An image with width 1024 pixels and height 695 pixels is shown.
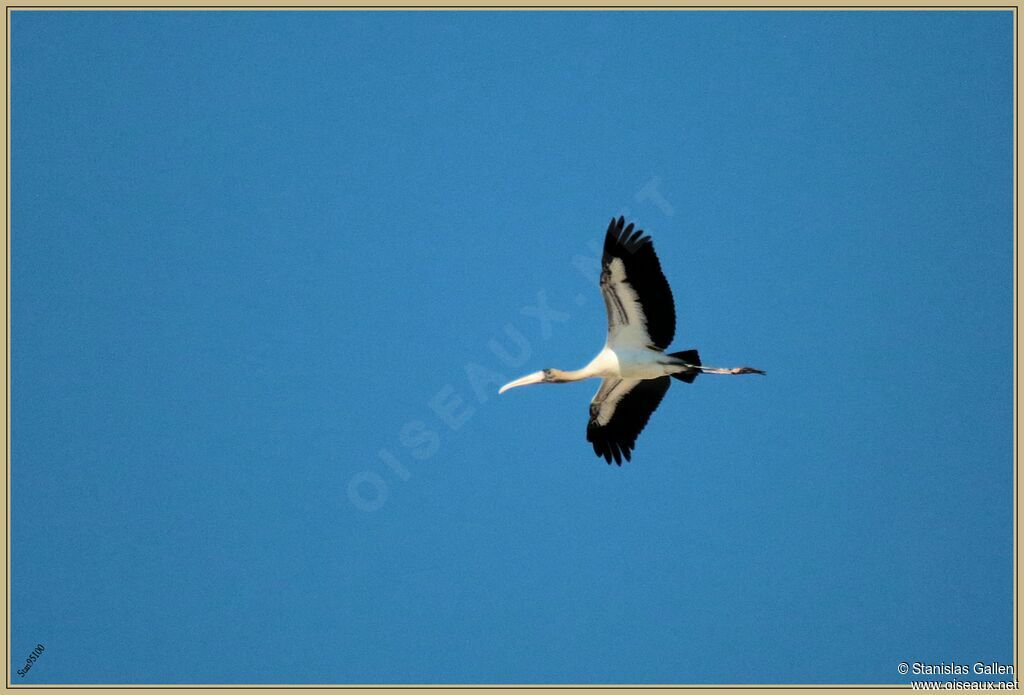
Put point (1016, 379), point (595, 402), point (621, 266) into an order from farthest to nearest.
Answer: point (1016, 379)
point (595, 402)
point (621, 266)

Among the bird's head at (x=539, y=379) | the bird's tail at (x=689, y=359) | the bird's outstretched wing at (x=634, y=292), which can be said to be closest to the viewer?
the bird's outstretched wing at (x=634, y=292)

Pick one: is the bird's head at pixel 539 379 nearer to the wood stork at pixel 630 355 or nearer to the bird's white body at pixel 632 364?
the wood stork at pixel 630 355

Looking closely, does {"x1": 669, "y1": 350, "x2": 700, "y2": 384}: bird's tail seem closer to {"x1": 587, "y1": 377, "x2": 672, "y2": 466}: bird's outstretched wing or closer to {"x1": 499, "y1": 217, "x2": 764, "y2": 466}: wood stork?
{"x1": 499, "y1": 217, "x2": 764, "y2": 466}: wood stork

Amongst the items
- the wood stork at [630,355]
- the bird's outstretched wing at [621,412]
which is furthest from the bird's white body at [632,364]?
the bird's outstretched wing at [621,412]

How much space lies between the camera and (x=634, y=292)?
51.1ft

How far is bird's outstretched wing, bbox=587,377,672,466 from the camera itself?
56.5ft

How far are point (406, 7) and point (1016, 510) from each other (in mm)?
13388

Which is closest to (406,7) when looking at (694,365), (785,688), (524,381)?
(524,381)

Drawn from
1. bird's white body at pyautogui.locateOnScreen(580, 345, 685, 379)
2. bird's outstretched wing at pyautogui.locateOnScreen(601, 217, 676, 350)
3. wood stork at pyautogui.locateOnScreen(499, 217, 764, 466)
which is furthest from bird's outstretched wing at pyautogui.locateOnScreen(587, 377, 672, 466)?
bird's outstretched wing at pyautogui.locateOnScreen(601, 217, 676, 350)

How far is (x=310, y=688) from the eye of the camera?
16016 mm

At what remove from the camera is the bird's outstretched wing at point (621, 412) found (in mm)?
17234

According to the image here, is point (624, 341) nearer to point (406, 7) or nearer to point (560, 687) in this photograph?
point (560, 687)

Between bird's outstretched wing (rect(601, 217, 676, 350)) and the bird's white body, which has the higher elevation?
bird's outstretched wing (rect(601, 217, 676, 350))

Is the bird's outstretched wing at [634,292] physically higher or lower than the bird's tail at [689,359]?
higher
